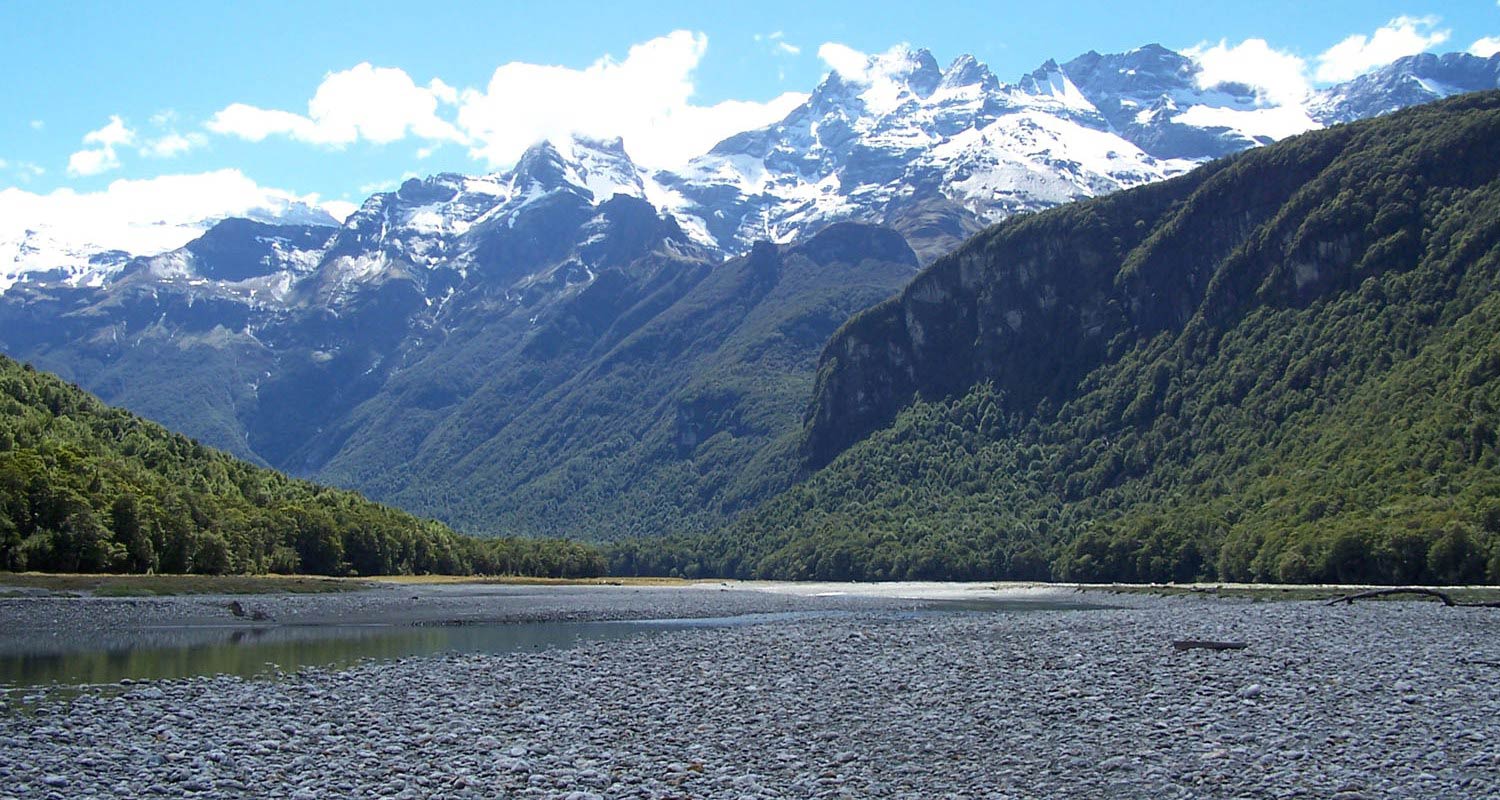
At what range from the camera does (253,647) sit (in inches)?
2073

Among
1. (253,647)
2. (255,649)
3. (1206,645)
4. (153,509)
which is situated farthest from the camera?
(153,509)

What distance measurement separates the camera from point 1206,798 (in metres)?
21.5

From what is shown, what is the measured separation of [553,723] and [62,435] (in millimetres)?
101455

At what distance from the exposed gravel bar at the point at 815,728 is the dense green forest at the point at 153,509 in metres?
50.6

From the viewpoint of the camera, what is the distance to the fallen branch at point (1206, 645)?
4512cm

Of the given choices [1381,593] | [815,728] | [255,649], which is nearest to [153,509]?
[255,649]

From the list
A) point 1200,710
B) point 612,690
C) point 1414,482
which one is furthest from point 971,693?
point 1414,482

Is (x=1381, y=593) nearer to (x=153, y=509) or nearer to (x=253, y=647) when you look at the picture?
(x=253, y=647)

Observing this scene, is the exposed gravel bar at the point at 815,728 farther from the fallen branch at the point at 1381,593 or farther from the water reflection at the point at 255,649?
the fallen branch at the point at 1381,593

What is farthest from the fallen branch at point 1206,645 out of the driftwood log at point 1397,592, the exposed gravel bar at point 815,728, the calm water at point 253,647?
the driftwood log at point 1397,592

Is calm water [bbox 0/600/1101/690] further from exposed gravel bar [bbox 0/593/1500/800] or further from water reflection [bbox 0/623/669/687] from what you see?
exposed gravel bar [bbox 0/593/1500/800]

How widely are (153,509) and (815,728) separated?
82.0 metres

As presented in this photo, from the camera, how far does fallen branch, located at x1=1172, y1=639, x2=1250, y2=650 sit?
45125mm

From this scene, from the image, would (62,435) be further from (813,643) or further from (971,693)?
(971,693)
